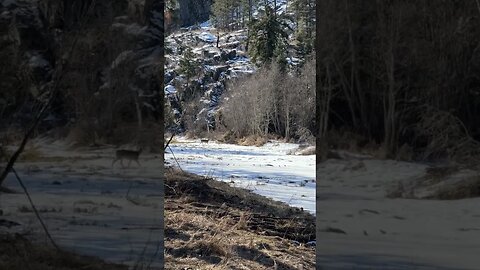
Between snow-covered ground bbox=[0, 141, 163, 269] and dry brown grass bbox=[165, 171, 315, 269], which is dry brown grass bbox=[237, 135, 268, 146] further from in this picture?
snow-covered ground bbox=[0, 141, 163, 269]

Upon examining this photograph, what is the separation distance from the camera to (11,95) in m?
3.69

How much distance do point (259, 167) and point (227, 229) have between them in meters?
0.89


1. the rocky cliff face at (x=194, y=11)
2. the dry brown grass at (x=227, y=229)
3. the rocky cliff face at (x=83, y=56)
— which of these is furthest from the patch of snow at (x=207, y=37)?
the rocky cliff face at (x=83, y=56)

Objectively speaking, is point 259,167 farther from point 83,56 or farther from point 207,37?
point 83,56

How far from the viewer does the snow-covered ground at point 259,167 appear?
5938 mm

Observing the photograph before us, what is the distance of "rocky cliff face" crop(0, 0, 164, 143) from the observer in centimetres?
371

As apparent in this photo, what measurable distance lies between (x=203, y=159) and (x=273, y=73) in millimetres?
1317

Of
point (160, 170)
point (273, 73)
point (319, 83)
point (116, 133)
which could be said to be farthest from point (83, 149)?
point (273, 73)

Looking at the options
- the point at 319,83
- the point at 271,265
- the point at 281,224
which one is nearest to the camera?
the point at 319,83

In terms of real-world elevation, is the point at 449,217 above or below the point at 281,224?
above

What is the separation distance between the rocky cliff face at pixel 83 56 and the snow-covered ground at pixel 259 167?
7.88 ft

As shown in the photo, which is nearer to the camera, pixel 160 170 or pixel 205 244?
pixel 160 170

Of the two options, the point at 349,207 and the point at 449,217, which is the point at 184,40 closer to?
the point at 349,207

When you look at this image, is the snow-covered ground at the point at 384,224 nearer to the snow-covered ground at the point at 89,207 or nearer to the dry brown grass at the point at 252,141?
the snow-covered ground at the point at 89,207
